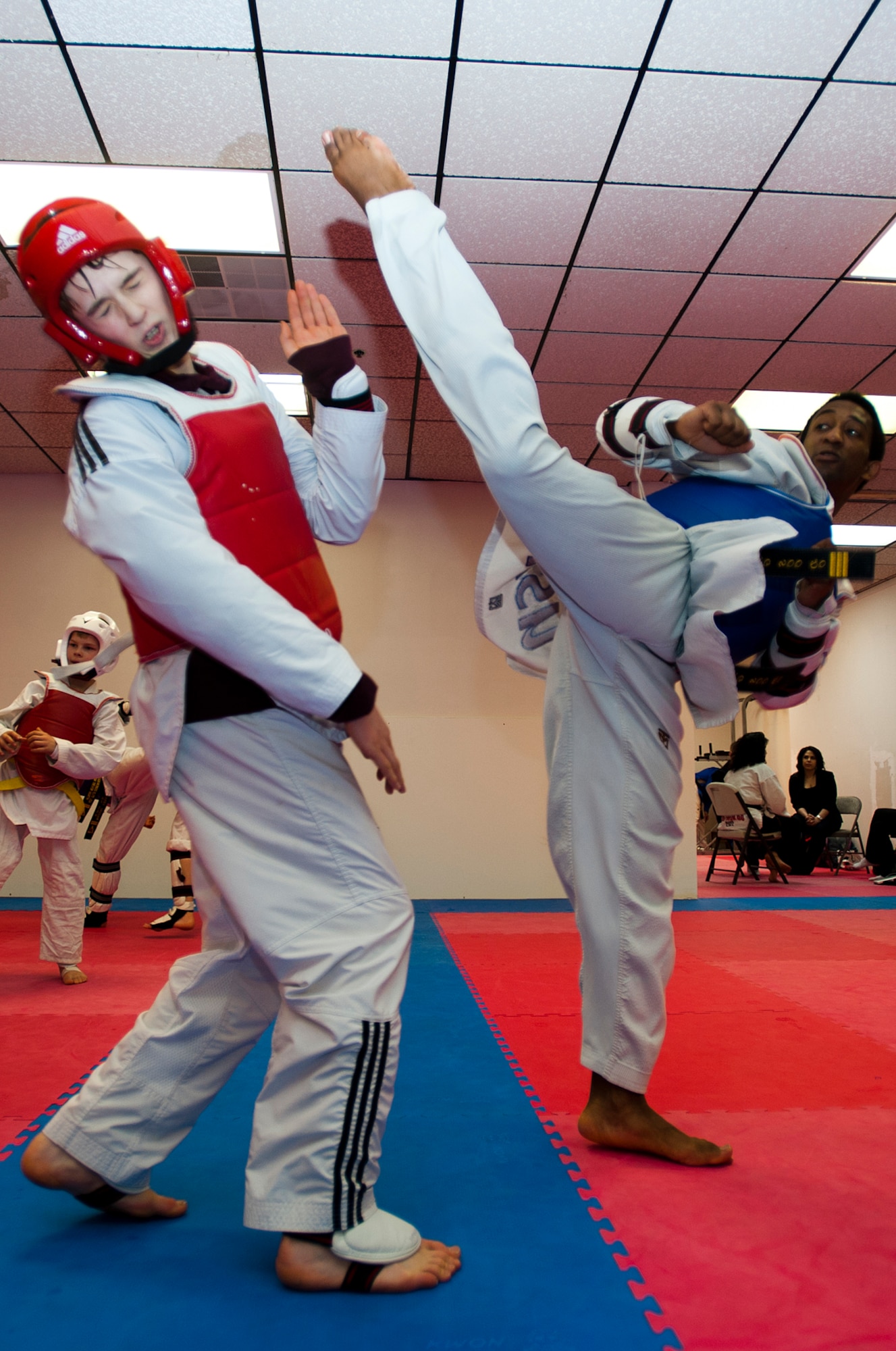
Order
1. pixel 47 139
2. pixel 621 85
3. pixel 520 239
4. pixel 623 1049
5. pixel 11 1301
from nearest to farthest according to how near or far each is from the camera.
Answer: pixel 11 1301
pixel 623 1049
pixel 621 85
pixel 47 139
pixel 520 239

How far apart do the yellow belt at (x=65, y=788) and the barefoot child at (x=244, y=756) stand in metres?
2.71

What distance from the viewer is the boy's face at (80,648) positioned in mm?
4242

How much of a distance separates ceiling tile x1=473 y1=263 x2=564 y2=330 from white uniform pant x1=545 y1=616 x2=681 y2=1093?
387 cm

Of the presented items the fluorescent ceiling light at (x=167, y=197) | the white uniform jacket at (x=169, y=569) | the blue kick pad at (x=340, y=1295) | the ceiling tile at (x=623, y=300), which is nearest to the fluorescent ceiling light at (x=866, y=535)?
the ceiling tile at (x=623, y=300)

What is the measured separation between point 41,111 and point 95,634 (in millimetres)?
2267

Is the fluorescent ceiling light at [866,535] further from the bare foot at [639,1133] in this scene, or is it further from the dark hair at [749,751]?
the bare foot at [639,1133]

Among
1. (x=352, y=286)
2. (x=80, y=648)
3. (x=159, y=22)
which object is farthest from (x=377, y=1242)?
(x=352, y=286)

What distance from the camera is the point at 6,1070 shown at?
2324mm

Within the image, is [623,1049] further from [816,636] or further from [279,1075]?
[816,636]

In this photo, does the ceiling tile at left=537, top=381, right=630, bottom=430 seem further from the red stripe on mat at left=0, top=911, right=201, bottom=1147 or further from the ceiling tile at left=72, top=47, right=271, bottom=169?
the red stripe on mat at left=0, top=911, right=201, bottom=1147

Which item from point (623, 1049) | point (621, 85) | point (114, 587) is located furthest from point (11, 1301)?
point (114, 587)

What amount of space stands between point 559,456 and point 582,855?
752 millimetres

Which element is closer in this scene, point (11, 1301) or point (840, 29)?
point (11, 1301)

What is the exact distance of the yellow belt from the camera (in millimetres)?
3844
